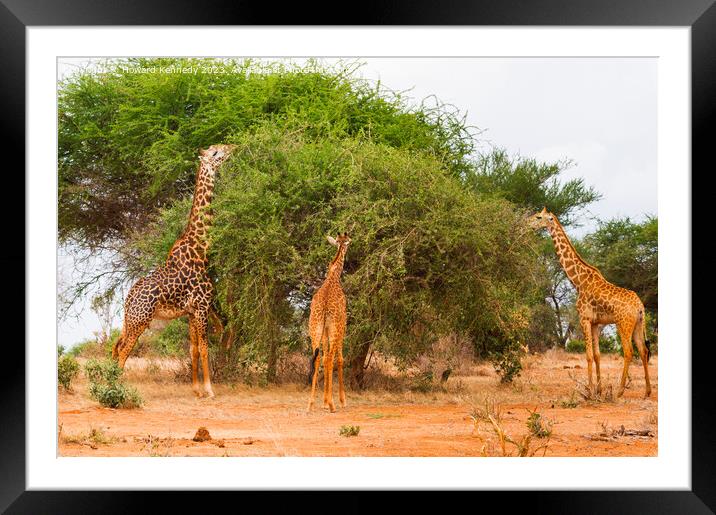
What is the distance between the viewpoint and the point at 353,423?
10.2 meters

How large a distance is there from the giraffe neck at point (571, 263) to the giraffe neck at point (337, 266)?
2642 millimetres

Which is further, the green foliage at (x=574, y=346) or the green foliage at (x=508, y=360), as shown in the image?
the green foliage at (x=574, y=346)

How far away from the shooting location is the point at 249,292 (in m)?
11.3

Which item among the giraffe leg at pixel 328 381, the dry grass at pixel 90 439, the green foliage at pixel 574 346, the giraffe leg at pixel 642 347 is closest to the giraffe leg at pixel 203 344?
the giraffe leg at pixel 328 381

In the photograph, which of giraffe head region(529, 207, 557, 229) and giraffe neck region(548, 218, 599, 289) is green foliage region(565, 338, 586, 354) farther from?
giraffe head region(529, 207, 557, 229)

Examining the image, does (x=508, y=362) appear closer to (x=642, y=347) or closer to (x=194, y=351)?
(x=642, y=347)

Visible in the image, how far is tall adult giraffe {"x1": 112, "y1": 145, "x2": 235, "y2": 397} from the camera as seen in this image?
1098cm

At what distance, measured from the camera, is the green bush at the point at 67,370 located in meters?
11.8

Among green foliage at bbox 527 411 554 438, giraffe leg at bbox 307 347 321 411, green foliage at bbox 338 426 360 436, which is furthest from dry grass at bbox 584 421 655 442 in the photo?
giraffe leg at bbox 307 347 321 411

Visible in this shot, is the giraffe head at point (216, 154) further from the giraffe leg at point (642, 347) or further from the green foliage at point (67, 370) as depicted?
the giraffe leg at point (642, 347)

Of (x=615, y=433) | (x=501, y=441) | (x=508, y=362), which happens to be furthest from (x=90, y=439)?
(x=508, y=362)
